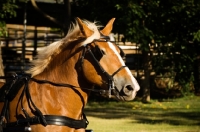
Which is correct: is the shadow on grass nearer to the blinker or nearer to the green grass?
the green grass


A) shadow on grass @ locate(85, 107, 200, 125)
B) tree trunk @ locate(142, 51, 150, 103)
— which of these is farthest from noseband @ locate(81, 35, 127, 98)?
tree trunk @ locate(142, 51, 150, 103)

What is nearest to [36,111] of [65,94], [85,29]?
[65,94]

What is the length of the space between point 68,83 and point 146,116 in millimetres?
10998

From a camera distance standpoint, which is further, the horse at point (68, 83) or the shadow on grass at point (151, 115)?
the shadow on grass at point (151, 115)

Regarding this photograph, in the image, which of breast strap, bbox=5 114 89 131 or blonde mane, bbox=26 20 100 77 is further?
blonde mane, bbox=26 20 100 77

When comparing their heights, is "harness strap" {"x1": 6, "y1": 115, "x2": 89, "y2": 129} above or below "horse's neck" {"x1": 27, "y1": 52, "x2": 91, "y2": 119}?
below

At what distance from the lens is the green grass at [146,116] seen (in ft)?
43.6

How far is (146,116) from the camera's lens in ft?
53.2

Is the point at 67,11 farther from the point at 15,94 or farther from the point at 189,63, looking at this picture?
the point at 15,94

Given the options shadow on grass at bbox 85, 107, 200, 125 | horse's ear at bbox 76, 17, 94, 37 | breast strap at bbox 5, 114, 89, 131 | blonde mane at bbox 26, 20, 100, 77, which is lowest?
shadow on grass at bbox 85, 107, 200, 125

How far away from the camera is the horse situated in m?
5.28

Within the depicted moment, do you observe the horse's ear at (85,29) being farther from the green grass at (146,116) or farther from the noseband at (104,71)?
the green grass at (146,116)

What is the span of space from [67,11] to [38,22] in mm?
8421

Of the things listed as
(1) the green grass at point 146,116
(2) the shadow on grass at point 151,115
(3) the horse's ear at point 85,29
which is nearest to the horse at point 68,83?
(3) the horse's ear at point 85,29
